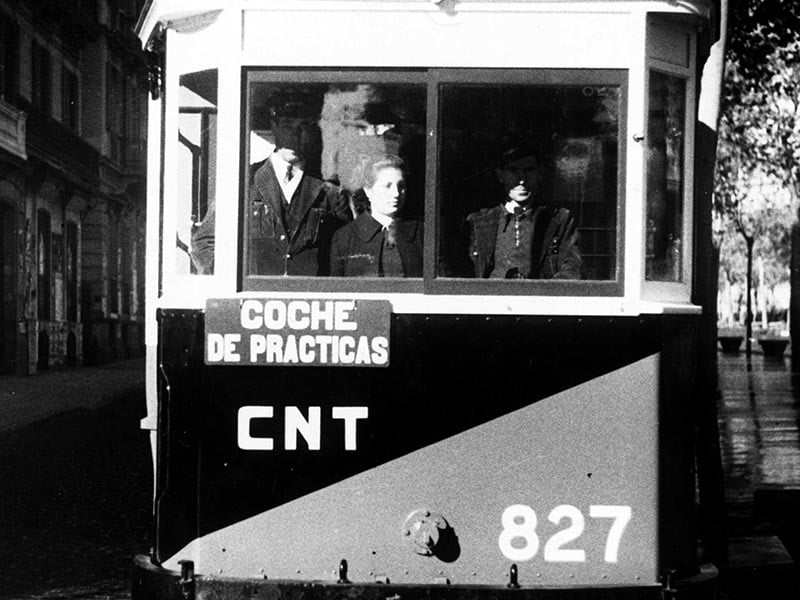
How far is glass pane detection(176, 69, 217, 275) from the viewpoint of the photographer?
18.3ft

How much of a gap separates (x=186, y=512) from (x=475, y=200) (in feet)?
4.74

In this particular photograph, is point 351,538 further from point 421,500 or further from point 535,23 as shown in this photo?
point 535,23

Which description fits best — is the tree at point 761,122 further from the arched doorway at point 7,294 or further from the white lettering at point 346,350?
the arched doorway at point 7,294

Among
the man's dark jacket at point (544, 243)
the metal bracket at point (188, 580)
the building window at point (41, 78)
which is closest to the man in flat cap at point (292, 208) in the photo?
the man's dark jacket at point (544, 243)

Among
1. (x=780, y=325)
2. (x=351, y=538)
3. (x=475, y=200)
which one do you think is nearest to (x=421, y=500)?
(x=351, y=538)

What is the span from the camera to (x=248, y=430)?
5.34 m

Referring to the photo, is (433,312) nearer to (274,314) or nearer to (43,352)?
(274,314)

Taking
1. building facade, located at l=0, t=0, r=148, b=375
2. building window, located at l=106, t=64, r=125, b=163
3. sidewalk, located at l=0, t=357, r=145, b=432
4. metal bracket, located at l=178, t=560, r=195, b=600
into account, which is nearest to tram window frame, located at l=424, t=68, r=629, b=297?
metal bracket, located at l=178, t=560, r=195, b=600

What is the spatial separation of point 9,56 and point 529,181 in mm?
28486

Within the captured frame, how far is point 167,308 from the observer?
17.7 ft

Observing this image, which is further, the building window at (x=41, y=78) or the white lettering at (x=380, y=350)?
the building window at (x=41, y=78)

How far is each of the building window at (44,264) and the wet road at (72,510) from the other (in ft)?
51.8

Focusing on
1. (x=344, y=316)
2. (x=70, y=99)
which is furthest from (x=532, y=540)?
(x=70, y=99)

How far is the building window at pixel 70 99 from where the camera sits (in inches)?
1483
